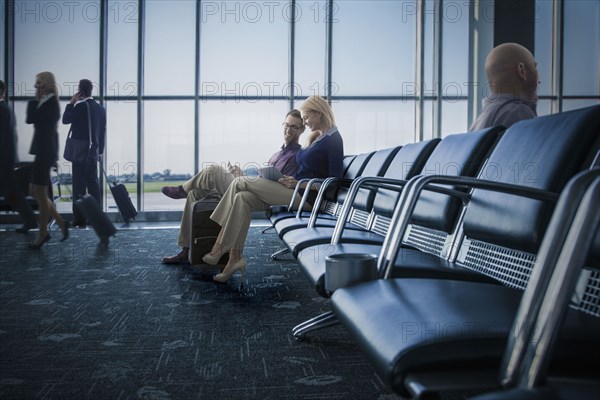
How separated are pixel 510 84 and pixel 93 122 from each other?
127cm

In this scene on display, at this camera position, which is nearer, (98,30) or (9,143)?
(9,143)

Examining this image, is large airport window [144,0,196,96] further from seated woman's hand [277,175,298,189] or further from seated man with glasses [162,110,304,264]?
seated woman's hand [277,175,298,189]

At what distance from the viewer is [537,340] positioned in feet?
1.69

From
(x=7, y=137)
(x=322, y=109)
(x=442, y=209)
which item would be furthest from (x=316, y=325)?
(x=322, y=109)

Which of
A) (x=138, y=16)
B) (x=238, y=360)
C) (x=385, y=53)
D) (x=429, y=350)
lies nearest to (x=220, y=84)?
(x=138, y=16)

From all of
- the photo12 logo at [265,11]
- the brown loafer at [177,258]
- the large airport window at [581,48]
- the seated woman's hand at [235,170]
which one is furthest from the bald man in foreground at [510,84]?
the large airport window at [581,48]

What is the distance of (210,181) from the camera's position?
269 cm

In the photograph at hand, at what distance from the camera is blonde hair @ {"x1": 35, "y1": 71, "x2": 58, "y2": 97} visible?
1.13 meters

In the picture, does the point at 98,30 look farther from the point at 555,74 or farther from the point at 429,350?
the point at 555,74

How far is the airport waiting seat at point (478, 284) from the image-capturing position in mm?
592

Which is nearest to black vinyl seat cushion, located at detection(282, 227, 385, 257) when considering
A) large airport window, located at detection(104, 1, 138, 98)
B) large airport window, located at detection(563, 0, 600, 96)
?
large airport window, located at detection(104, 1, 138, 98)

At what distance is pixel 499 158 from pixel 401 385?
2.43 ft

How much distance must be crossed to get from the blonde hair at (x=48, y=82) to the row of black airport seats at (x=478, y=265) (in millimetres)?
691

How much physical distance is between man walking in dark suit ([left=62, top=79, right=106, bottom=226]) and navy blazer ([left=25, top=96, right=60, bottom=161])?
67 mm
